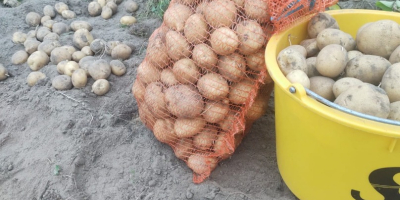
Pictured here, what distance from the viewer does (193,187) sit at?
6.84 feet

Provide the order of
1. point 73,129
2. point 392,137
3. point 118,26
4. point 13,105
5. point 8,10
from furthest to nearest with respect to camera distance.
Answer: point 8,10 → point 118,26 → point 13,105 → point 73,129 → point 392,137

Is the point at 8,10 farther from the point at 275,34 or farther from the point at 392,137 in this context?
the point at 392,137

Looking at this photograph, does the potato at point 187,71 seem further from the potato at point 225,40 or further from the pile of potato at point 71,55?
the pile of potato at point 71,55

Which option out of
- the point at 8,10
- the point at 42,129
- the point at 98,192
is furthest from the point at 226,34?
the point at 8,10

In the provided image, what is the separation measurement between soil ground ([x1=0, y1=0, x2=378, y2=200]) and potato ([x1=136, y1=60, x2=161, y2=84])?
0.45 meters

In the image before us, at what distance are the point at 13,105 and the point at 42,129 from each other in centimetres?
49

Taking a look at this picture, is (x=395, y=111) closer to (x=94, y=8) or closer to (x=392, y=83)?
(x=392, y=83)

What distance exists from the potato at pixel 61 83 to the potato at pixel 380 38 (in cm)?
220

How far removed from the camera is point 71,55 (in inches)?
128

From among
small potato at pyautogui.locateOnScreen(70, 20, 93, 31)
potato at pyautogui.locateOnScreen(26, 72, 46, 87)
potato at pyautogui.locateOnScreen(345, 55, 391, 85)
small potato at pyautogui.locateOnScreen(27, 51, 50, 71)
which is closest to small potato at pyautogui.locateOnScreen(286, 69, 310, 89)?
potato at pyautogui.locateOnScreen(345, 55, 391, 85)

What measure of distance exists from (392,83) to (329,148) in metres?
0.41

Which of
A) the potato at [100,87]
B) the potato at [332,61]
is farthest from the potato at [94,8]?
the potato at [332,61]

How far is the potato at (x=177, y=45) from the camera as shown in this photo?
1979mm

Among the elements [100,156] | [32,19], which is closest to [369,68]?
[100,156]
